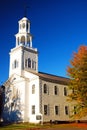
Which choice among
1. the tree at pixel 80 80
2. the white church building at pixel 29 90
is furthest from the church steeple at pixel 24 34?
the tree at pixel 80 80

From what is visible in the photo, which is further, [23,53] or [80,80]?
[23,53]

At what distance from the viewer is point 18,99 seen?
134 feet

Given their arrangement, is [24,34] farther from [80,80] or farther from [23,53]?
[80,80]

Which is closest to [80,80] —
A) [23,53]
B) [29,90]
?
[29,90]

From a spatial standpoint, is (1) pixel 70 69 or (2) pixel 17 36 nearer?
(1) pixel 70 69

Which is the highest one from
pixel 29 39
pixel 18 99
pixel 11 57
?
pixel 29 39

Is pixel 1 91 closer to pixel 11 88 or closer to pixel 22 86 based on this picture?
pixel 11 88

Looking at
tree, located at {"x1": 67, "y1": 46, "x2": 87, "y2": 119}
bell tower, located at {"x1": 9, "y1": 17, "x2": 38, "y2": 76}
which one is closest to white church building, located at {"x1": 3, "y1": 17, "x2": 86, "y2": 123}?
bell tower, located at {"x1": 9, "y1": 17, "x2": 38, "y2": 76}

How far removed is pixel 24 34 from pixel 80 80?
61.2ft

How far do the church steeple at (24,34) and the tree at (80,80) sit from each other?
1564 cm

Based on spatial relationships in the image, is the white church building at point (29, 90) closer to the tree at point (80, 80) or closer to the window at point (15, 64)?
the window at point (15, 64)

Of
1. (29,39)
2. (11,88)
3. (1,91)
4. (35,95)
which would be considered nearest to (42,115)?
(35,95)

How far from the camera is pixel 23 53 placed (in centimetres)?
4347

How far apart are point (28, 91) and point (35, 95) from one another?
2.09 m
